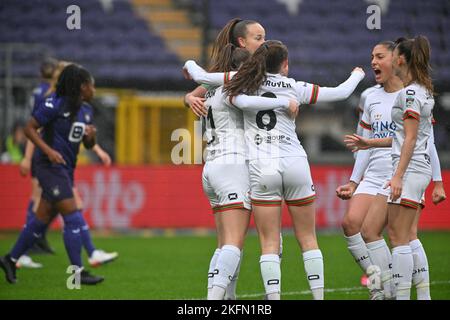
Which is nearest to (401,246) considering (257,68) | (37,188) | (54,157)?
(257,68)

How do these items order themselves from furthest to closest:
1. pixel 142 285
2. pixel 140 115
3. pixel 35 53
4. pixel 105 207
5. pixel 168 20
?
pixel 168 20, pixel 35 53, pixel 140 115, pixel 105 207, pixel 142 285

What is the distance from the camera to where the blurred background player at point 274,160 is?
239 inches

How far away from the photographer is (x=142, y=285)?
8.49 meters

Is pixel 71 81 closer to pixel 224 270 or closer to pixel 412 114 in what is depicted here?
pixel 224 270

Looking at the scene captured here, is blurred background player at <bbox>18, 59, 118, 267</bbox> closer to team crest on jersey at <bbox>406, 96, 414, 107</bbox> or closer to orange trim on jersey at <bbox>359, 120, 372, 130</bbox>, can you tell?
orange trim on jersey at <bbox>359, 120, 372, 130</bbox>

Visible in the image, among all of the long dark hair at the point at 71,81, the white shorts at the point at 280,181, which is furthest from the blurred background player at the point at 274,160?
the long dark hair at the point at 71,81

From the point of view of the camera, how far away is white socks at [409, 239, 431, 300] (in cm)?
656

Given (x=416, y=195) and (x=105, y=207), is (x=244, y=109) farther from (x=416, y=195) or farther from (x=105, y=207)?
(x=105, y=207)

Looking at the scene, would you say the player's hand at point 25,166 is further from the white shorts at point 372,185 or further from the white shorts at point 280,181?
the white shorts at point 280,181

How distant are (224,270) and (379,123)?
204cm

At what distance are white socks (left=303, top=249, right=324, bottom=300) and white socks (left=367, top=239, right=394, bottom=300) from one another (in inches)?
44.1

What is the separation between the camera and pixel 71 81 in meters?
8.49
